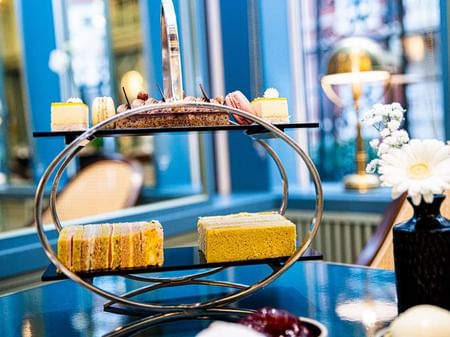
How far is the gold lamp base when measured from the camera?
311 cm

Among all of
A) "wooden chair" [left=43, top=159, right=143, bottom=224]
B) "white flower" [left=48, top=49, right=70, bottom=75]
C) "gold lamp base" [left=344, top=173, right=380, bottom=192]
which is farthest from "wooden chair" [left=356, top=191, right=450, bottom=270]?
"white flower" [left=48, top=49, right=70, bottom=75]

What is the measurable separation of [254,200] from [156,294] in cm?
176

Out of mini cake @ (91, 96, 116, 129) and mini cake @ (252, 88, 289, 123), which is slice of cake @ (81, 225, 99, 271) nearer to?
mini cake @ (91, 96, 116, 129)

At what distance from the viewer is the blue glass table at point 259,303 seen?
1167 millimetres

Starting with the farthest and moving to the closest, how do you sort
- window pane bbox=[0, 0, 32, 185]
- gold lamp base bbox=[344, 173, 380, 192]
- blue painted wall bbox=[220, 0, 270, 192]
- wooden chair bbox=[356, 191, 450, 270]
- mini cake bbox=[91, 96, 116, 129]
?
window pane bbox=[0, 0, 32, 185], blue painted wall bbox=[220, 0, 270, 192], gold lamp base bbox=[344, 173, 380, 192], wooden chair bbox=[356, 191, 450, 270], mini cake bbox=[91, 96, 116, 129]

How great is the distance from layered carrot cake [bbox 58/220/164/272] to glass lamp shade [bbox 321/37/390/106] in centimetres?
207

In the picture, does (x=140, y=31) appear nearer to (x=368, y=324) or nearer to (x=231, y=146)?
(x=231, y=146)

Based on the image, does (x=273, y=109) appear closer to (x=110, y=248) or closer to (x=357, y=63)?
(x=110, y=248)

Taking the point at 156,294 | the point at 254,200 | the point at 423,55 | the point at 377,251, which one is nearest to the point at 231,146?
the point at 254,200

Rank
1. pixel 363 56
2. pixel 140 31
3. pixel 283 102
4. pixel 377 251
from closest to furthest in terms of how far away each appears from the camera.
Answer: pixel 283 102 → pixel 377 251 → pixel 363 56 → pixel 140 31

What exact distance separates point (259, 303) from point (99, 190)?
202 cm

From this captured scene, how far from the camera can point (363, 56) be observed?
119 inches

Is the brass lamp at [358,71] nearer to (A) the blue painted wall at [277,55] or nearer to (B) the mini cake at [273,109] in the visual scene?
(A) the blue painted wall at [277,55]

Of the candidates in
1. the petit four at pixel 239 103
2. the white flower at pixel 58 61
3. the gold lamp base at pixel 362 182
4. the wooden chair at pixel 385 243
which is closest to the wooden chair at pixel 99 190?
the white flower at pixel 58 61
